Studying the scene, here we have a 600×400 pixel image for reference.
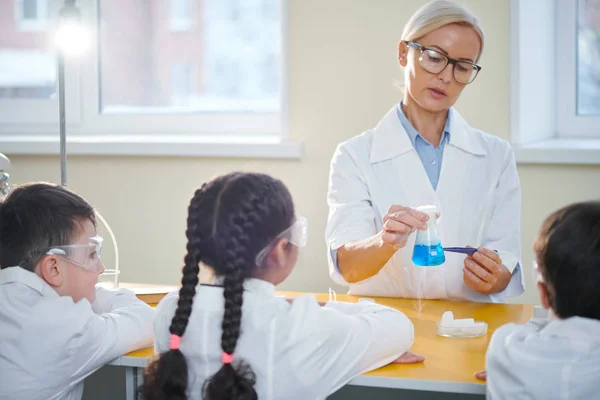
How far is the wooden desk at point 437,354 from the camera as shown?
5.43 ft

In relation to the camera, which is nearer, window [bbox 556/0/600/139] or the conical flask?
the conical flask

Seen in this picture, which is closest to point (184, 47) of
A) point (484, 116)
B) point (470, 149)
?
point (484, 116)

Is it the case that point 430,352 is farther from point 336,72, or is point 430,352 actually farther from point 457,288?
point 336,72

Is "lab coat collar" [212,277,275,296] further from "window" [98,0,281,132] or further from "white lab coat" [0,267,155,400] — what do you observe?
"window" [98,0,281,132]

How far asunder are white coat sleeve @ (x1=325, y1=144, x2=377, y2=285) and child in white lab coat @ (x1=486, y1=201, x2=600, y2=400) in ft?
2.96

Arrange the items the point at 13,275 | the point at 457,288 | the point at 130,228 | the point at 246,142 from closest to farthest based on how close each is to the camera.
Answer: the point at 13,275 < the point at 457,288 < the point at 246,142 < the point at 130,228

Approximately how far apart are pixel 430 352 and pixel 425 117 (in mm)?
960

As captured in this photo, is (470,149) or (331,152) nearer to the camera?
(470,149)

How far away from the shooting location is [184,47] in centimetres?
381

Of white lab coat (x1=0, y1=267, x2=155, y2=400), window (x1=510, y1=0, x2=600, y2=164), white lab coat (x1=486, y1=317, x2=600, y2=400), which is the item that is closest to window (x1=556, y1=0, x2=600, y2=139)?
window (x1=510, y1=0, x2=600, y2=164)

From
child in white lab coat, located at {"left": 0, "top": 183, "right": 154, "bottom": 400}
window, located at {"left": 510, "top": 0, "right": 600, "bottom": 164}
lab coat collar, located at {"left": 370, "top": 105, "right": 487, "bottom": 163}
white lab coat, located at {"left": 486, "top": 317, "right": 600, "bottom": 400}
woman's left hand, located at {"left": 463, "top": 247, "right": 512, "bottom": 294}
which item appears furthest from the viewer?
window, located at {"left": 510, "top": 0, "right": 600, "bottom": 164}

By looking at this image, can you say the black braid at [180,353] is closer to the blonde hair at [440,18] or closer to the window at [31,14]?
the blonde hair at [440,18]

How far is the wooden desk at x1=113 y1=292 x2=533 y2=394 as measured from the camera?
166 centimetres

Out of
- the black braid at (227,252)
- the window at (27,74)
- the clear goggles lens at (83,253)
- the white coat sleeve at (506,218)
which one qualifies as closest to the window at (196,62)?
the window at (27,74)
